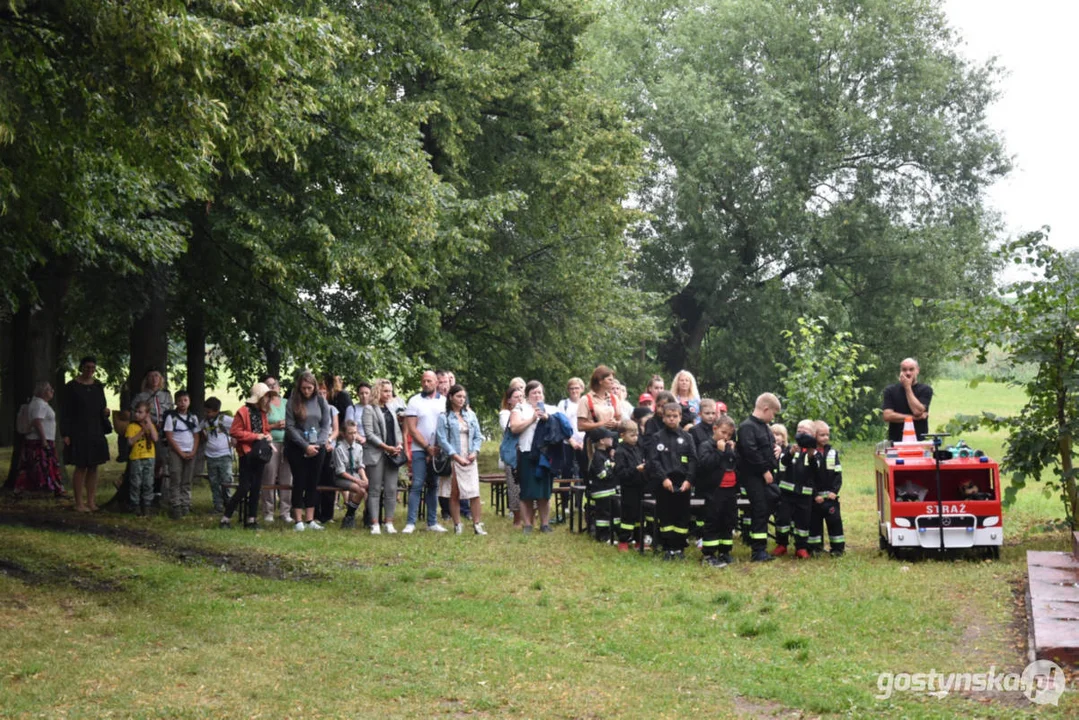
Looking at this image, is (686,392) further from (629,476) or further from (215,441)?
(215,441)

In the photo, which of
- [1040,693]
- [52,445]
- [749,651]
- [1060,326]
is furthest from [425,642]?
[52,445]

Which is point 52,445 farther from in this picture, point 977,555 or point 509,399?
point 977,555

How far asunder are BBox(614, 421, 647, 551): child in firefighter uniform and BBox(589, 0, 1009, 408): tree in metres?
24.3

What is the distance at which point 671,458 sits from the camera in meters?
13.9

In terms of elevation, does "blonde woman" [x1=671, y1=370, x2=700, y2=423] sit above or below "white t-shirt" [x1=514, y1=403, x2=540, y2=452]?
above

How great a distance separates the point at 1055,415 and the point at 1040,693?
686 centimetres

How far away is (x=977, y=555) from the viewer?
13.2 m

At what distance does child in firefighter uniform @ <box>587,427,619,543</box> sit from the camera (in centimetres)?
1485

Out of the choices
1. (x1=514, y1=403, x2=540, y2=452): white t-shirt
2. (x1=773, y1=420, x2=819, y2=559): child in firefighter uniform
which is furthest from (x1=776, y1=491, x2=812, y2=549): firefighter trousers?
(x1=514, y1=403, x2=540, y2=452): white t-shirt

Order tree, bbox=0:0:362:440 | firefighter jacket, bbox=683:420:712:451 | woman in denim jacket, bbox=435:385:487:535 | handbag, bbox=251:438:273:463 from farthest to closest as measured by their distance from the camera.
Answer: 1. woman in denim jacket, bbox=435:385:487:535
2. handbag, bbox=251:438:273:463
3. firefighter jacket, bbox=683:420:712:451
4. tree, bbox=0:0:362:440

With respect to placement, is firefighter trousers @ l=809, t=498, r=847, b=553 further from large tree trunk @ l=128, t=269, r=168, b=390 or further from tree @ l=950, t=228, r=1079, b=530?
large tree trunk @ l=128, t=269, r=168, b=390

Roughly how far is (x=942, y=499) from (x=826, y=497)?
3.76 ft

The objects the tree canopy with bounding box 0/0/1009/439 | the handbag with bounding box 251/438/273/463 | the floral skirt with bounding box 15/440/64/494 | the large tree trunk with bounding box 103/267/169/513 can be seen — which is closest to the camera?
the tree canopy with bounding box 0/0/1009/439

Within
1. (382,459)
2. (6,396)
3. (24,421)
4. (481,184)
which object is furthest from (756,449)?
(6,396)
